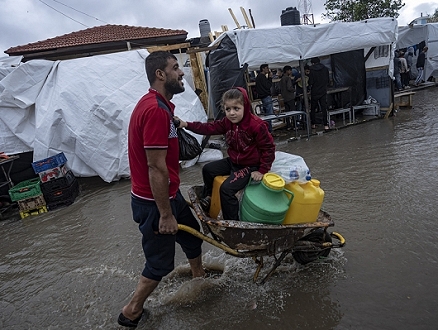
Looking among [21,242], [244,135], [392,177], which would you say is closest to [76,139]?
[21,242]

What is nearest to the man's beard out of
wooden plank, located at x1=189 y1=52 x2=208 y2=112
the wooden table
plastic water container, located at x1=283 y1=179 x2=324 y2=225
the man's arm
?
the man's arm

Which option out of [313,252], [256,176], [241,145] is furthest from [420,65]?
[256,176]

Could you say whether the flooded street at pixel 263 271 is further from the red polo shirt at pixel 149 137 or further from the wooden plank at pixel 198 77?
the wooden plank at pixel 198 77

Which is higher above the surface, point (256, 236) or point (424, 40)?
point (424, 40)

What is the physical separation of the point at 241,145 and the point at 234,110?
338 mm

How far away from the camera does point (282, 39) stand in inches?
316

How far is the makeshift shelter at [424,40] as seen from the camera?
16.0 m

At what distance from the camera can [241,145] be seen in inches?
121

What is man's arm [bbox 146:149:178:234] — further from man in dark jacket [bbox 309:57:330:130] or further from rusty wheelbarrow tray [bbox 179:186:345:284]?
man in dark jacket [bbox 309:57:330:130]

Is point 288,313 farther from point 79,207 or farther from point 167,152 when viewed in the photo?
point 79,207

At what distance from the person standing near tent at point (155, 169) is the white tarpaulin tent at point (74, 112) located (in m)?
4.93

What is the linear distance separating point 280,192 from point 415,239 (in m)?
1.80

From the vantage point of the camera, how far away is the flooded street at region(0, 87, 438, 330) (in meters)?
2.69

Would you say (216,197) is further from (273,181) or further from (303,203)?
(303,203)
